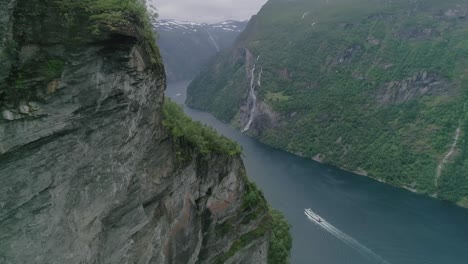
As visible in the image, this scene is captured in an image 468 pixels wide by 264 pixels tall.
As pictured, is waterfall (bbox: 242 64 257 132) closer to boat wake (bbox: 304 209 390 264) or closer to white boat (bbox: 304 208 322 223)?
white boat (bbox: 304 208 322 223)

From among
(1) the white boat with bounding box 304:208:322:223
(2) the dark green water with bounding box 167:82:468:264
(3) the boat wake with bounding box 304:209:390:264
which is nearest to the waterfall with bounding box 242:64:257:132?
(2) the dark green water with bounding box 167:82:468:264

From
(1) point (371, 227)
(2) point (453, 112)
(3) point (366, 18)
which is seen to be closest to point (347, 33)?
(3) point (366, 18)

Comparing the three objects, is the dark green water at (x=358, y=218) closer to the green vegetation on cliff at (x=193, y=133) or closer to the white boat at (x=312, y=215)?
the white boat at (x=312, y=215)

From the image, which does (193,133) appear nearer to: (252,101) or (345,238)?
(345,238)

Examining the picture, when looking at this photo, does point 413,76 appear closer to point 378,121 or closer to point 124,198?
point 378,121

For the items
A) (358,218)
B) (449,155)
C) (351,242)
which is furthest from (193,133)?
(449,155)

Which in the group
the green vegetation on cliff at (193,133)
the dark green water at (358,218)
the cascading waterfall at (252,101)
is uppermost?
the green vegetation on cliff at (193,133)

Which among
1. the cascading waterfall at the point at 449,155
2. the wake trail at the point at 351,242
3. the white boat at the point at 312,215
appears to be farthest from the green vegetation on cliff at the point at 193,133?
the cascading waterfall at the point at 449,155
